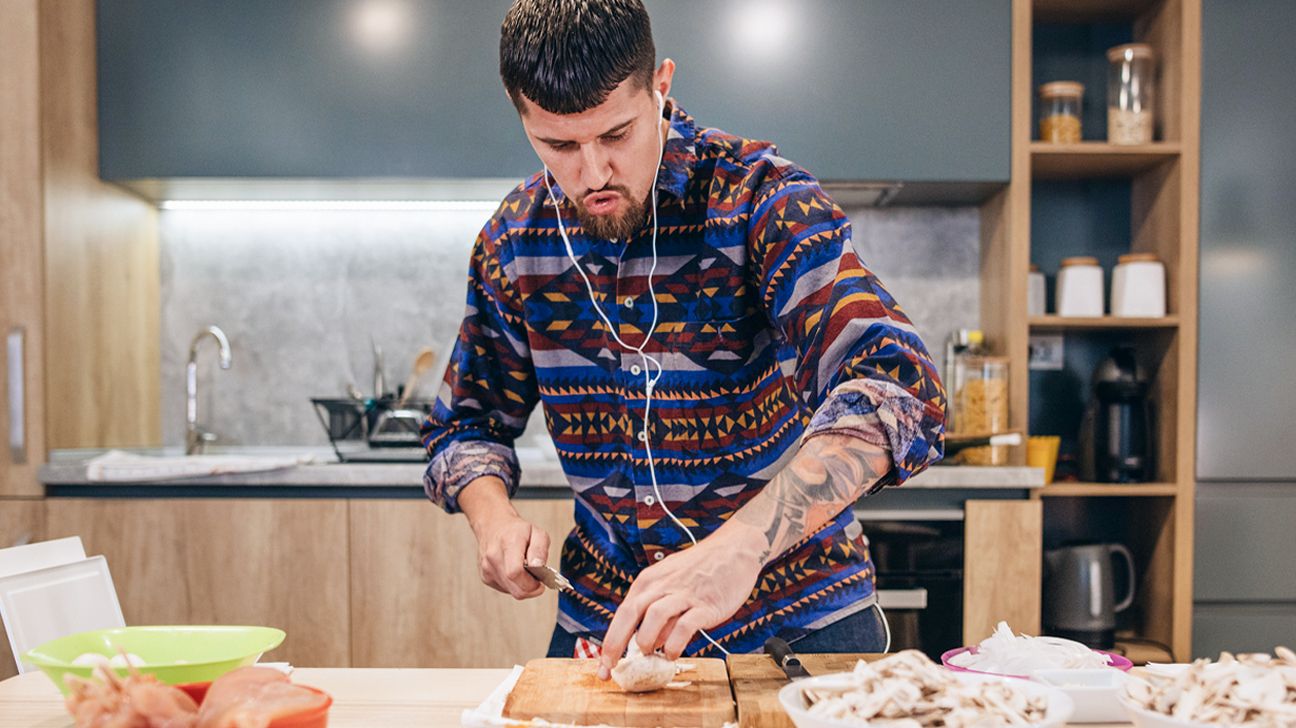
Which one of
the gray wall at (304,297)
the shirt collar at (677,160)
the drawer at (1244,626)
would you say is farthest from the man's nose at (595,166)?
the drawer at (1244,626)

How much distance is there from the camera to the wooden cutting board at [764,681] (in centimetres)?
88

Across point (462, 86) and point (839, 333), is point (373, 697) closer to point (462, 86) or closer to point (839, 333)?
point (839, 333)

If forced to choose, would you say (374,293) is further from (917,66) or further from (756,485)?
(756,485)

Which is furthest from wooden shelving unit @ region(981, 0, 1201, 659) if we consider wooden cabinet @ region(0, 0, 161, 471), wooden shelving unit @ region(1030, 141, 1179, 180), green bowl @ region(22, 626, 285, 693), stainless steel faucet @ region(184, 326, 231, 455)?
wooden cabinet @ region(0, 0, 161, 471)

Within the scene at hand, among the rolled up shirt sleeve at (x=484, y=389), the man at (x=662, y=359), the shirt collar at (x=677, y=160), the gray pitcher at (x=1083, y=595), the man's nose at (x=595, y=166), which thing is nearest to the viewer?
the man at (x=662, y=359)

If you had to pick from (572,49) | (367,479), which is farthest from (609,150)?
(367,479)

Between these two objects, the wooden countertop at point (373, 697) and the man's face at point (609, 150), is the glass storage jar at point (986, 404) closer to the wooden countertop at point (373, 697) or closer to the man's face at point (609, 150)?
the man's face at point (609, 150)

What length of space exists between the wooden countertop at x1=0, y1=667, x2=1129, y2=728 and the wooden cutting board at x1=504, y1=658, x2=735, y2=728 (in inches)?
2.6

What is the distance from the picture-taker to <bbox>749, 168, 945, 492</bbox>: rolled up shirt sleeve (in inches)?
40.5

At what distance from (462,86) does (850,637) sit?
6.45 ft

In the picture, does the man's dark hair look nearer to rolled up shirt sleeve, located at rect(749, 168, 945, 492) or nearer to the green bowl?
rolled up shirt sleeve, located at rect(749, 168, 945, 492)

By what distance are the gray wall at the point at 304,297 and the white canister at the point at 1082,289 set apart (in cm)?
50

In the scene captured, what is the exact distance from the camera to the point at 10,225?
8.31 feet

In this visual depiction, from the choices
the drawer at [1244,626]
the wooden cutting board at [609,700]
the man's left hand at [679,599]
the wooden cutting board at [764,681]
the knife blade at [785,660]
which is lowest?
the drawer at [1244,626]
